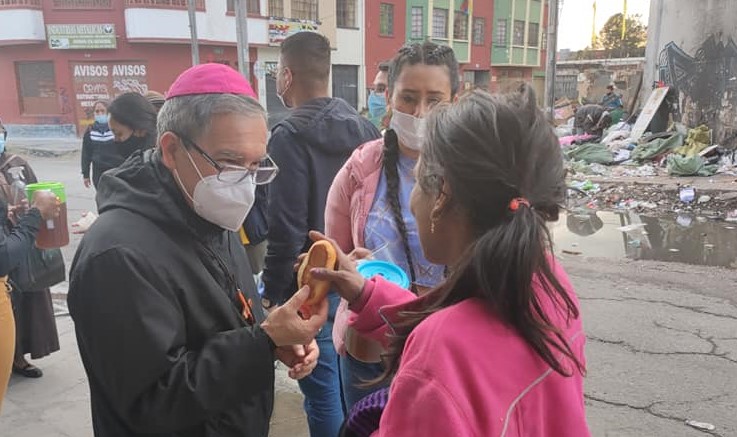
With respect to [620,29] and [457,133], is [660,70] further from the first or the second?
[620,29]

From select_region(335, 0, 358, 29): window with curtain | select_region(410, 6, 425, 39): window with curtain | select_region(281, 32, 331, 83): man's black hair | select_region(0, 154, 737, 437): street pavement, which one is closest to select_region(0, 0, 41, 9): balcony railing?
select_region(335, 0, 358, 29): window with curtain

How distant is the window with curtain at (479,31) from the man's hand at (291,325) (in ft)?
126

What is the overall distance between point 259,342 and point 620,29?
190 feet

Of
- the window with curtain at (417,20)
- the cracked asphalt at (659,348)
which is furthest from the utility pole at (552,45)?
the window with curtain at (417,20)

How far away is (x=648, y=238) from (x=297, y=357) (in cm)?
704

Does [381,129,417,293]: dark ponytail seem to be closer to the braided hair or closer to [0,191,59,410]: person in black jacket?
the braided hair

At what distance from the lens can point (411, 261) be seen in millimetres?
2105

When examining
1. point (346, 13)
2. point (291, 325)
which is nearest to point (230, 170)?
point (291, 325)

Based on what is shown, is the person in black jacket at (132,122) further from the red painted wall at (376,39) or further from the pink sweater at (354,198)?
the red painted wall at (376,39)

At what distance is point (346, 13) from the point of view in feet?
95.1

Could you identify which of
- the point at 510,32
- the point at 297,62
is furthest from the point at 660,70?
the point at 510,32

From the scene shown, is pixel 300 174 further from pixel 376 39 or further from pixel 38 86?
pixel 376 39

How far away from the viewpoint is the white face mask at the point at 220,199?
1.63 meters

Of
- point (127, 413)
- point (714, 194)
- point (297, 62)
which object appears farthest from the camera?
point (714, 194)
